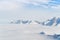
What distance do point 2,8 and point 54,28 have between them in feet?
1.91

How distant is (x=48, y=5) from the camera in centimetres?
186

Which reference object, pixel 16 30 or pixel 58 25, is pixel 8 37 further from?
pixel 58 25

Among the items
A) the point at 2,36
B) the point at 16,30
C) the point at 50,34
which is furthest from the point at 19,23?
the point at 50,34

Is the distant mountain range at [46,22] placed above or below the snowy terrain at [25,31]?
above

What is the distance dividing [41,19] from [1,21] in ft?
1.36

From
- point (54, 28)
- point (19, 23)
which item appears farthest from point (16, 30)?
point (54, 28)

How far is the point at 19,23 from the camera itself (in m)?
1.79

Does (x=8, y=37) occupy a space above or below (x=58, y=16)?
below

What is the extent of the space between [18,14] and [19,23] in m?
0.12

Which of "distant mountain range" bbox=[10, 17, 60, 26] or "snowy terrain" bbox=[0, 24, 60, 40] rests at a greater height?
"distant mountain range" bbox=[10, 17, 60, 26]

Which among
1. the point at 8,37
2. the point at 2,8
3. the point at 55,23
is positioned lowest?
the point at 8,37

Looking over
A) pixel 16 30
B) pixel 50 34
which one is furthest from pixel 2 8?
pixel 50 34

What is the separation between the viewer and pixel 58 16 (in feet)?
6.02

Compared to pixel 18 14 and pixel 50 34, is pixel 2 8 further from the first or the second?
pixel 50 34
